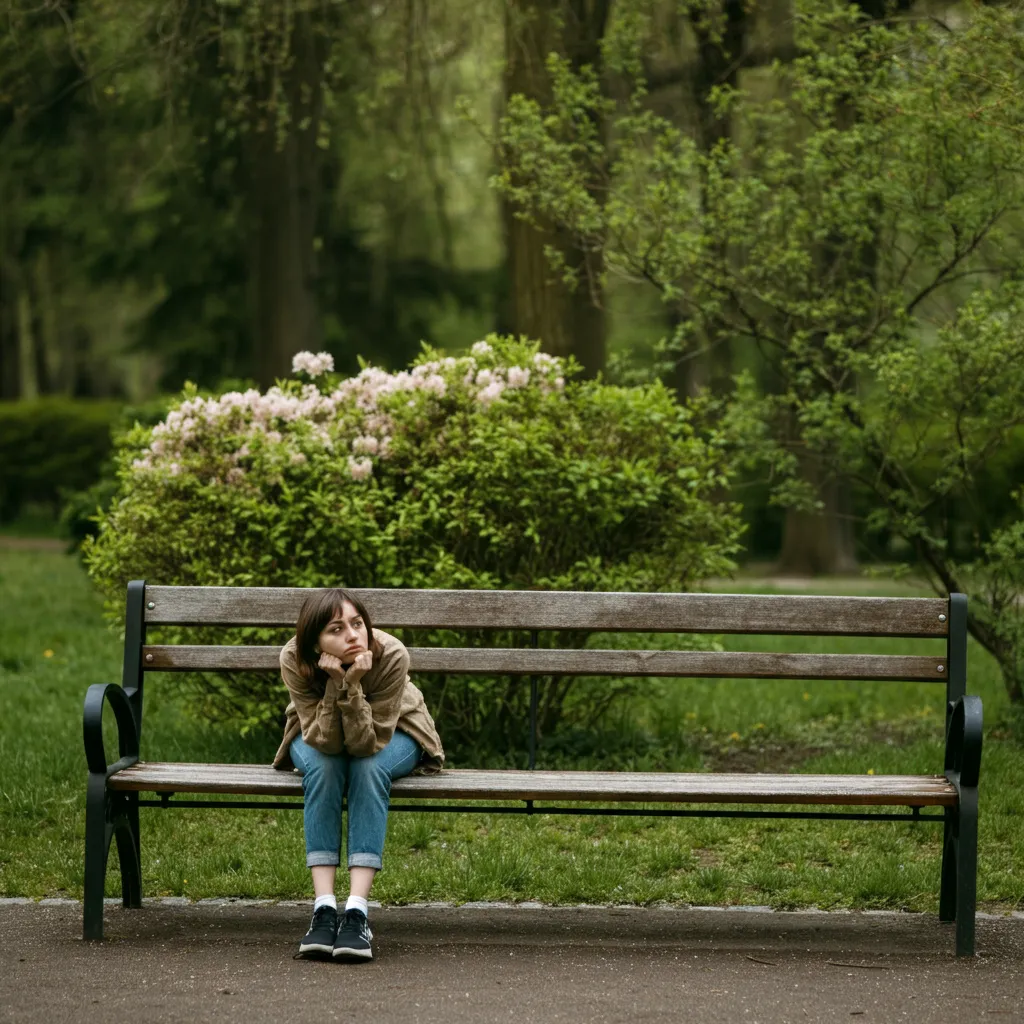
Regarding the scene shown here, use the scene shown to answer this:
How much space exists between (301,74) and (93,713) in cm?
1002

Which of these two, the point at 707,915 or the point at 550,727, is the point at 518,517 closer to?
the point at 550,727

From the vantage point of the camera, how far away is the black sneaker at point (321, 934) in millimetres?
4395

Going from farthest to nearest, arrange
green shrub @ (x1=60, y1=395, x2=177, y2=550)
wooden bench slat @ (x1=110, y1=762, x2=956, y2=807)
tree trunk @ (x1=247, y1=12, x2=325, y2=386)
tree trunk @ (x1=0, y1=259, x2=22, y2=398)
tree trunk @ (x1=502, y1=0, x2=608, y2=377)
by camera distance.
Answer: tree trunk @ (x1=0, y1=259, x2=22, y2=398) → tree trunk @ (x1=247, y1=12, x2=325, y2=386) → green shrub @ (x1=60, y1=395, x2=177, y2=550) → tree trunk @ (x1=502, y1=0, x2=608, y2=377) → wooden bench slat @ (x1=110, y1=762, x2=956, y2=807)

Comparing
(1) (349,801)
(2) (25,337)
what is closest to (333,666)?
(1) (349,801)

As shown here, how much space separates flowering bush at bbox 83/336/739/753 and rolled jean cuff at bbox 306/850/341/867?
2.27 meters

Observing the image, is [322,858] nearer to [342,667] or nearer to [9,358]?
[342,667]

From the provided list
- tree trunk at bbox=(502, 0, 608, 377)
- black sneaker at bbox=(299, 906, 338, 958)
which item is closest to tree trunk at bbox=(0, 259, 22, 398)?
tree trunk at bbox=(502, 0, 608, 377)

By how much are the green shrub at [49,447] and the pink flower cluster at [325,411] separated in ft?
52.4

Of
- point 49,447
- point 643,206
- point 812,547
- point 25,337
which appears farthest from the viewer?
point 25,337

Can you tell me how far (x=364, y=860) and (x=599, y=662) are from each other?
117 centimetres

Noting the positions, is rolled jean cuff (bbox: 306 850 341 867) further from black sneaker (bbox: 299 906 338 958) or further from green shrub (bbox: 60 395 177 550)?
green shrub (bbox: 60 395 177 550)

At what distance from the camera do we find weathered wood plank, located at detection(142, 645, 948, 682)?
5.29 metres

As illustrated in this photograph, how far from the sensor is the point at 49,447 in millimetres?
23047

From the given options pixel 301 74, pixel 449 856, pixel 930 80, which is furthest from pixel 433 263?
pixel 449 856
